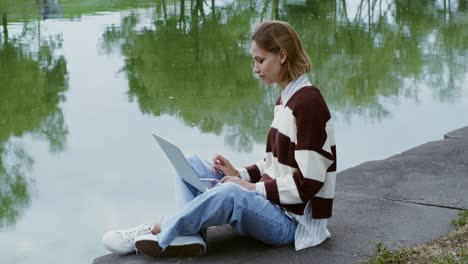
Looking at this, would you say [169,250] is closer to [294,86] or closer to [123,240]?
[123,240]

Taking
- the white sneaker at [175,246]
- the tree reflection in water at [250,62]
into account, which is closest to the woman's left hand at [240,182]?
the white sneaker at [175,246]

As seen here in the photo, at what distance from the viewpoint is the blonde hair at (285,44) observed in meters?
3.42

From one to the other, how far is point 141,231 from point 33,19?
16.1 meters

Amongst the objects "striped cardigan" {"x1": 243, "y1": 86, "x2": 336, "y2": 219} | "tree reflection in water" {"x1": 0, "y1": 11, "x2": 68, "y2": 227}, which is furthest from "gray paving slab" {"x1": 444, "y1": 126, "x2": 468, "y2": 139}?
"tree reflection in water" {"x1": 0, "y1": 11, "x2": 68, "y2": 227}

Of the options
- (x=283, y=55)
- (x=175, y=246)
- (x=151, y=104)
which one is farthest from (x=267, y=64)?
(x=151, y=104)

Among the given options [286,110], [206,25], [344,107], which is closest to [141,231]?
[286,110]

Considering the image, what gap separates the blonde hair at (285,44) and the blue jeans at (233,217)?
51cm

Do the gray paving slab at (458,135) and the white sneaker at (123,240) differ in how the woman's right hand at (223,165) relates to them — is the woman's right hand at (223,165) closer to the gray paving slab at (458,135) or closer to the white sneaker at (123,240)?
the white sneaker at (123,240)

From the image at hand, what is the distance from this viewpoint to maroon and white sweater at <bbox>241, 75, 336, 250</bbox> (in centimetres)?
335

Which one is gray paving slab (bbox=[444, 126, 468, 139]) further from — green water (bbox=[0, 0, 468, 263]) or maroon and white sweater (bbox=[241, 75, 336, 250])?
maroon and white sweater (bbox=[241, 75, 336, 250])

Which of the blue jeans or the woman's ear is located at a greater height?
the woman's ear

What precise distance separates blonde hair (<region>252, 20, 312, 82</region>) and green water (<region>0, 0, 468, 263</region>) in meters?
2.02

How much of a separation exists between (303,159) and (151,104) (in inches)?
235

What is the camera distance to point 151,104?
9.20 m
